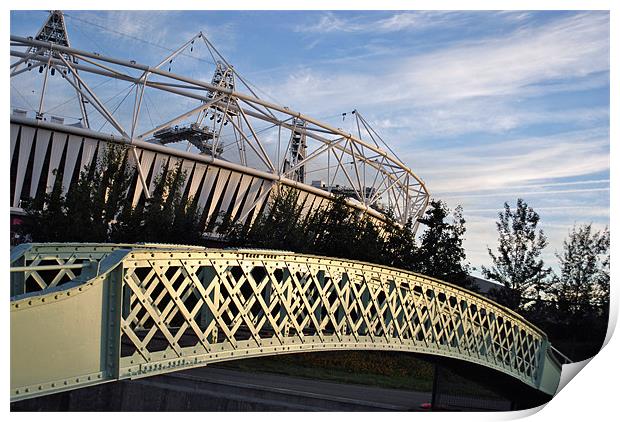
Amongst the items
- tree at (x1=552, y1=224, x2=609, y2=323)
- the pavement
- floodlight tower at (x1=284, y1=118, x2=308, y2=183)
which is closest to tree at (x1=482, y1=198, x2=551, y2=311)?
tree at (x1=552, y1=224, x2=609, y2=323)

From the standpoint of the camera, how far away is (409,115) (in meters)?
25.3

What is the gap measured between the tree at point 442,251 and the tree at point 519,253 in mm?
1194

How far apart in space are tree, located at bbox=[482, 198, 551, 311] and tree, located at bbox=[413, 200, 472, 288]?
1.19 m

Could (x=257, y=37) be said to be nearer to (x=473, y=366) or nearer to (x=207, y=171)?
(x=473, y=366)

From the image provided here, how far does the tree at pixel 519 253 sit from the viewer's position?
1175 inches

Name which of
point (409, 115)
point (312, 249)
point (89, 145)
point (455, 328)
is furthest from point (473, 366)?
point (89, 145)

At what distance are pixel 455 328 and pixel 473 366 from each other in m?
2.43

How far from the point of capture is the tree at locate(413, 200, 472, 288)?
31109mm

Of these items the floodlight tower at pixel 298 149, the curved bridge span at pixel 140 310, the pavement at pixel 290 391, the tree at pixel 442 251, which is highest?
the floodlight tower at pixel 298 149

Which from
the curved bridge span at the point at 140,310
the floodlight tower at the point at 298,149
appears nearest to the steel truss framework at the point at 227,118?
the floodlight tower at the point at 298,149

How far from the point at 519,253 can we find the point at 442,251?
3227mm

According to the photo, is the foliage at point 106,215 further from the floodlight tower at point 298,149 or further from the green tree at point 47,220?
the floodlight tower at point 298,149

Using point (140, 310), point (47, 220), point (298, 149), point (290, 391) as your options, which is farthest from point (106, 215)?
point (140, 310)
